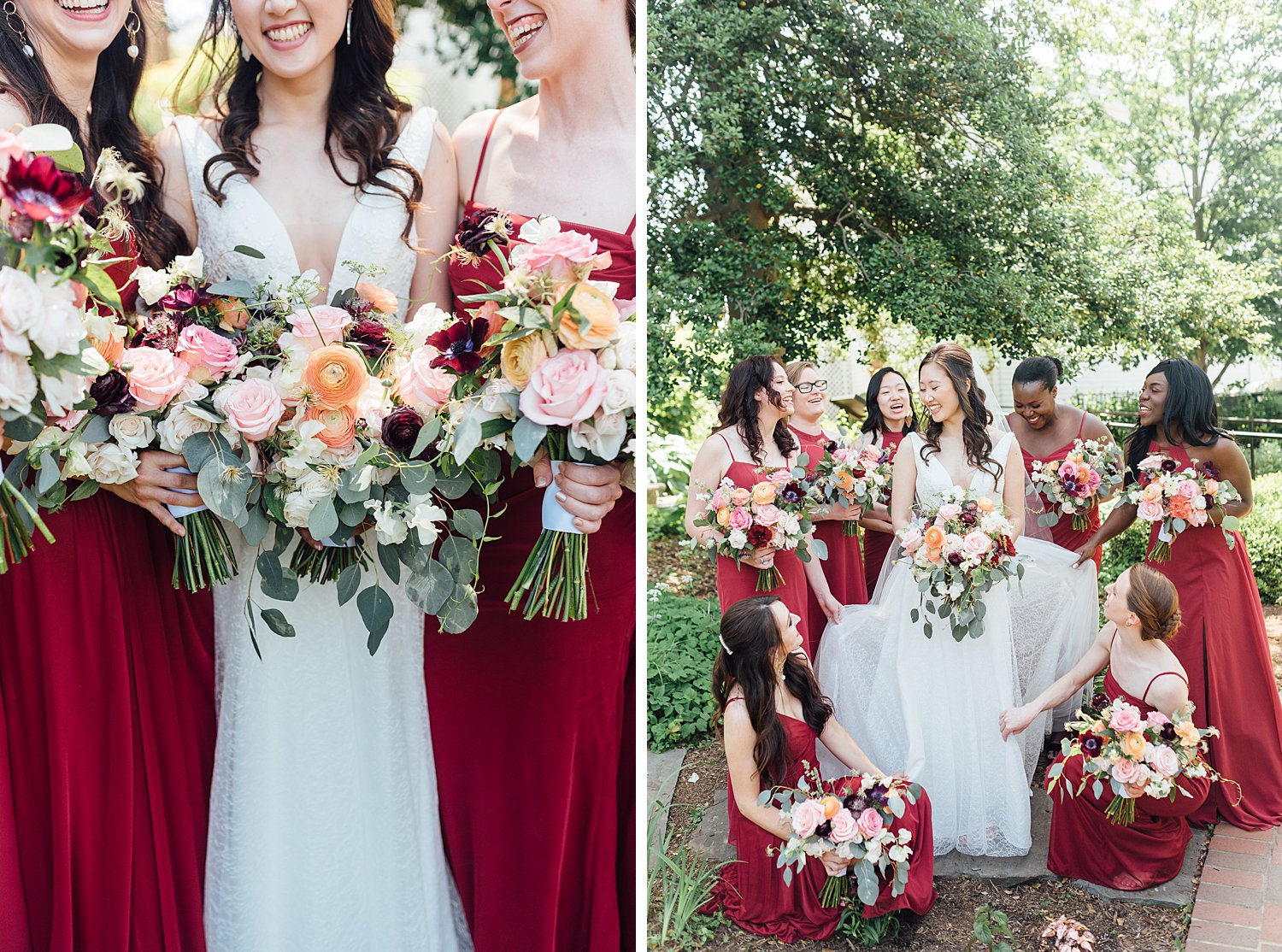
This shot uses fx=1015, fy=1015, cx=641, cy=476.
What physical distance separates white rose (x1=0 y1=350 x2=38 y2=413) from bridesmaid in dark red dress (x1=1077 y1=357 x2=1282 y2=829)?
275 cm

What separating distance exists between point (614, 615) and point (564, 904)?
0.79 meters

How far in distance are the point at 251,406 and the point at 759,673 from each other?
1643mm

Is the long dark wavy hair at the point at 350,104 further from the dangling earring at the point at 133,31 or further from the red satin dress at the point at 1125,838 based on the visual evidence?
the red satin dress at the point at 1125,838

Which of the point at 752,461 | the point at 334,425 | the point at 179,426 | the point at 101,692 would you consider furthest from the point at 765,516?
the point at 101,692

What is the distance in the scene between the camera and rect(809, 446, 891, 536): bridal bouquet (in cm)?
335

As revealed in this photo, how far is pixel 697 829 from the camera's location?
Result: 11.1 ft

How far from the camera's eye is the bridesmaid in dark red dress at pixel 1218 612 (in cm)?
294

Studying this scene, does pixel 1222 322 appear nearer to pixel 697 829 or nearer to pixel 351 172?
pixel 697 829

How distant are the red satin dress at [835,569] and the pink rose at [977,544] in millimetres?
512

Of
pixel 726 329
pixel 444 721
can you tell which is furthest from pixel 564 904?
pixel 726 329

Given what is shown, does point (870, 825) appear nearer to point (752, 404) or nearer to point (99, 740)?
point (752, 404)

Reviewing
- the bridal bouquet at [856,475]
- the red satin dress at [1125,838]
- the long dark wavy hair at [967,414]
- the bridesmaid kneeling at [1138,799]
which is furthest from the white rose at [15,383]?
the red satin dress at [1125,838]

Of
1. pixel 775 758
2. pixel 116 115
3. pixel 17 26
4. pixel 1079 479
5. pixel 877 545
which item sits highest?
pixel 17 26

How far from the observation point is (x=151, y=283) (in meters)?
2.16
